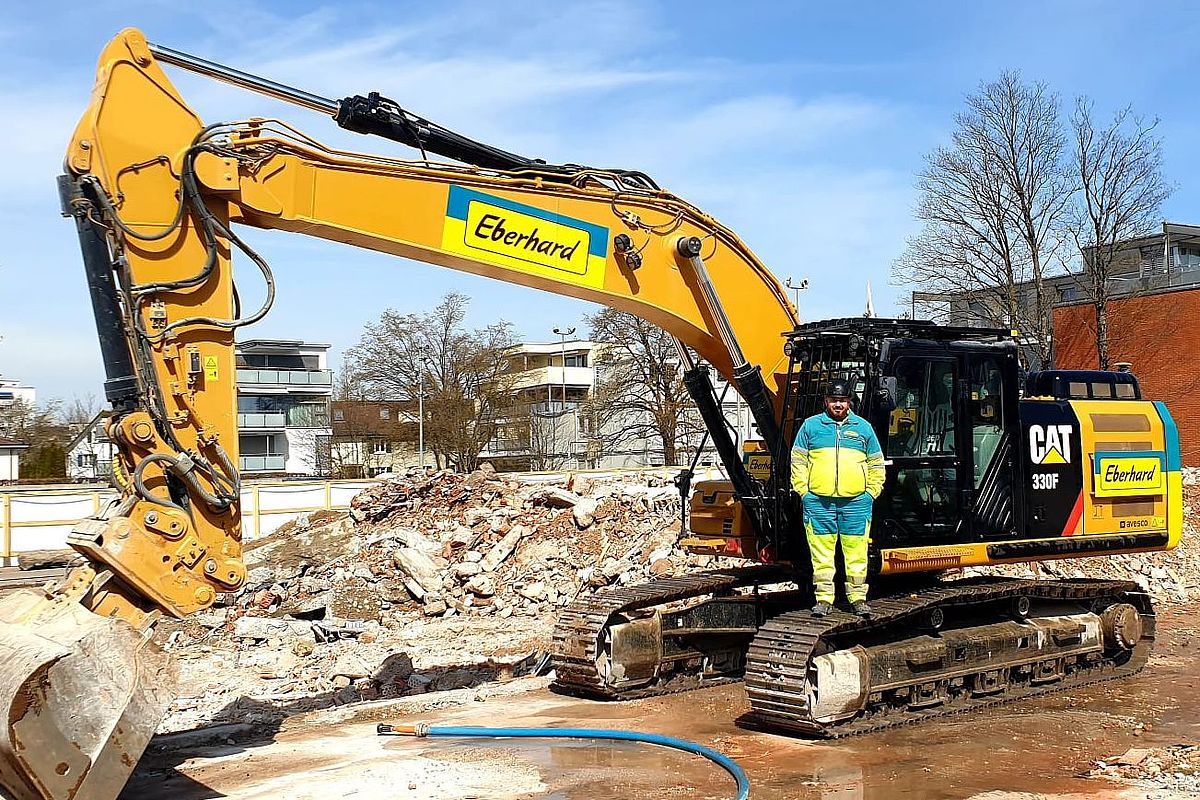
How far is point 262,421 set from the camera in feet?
179

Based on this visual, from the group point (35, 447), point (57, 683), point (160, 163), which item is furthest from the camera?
point (35, 447)

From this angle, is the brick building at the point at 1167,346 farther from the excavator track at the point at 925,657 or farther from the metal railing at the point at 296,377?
the metal railing at the point at 296,377

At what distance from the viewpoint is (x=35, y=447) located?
4988 cm

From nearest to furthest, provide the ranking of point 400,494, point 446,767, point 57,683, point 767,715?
point 57,683
point 446,767
point 767,715
point 400,494

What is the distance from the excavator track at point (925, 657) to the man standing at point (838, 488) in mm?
340

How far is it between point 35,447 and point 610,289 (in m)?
47.5

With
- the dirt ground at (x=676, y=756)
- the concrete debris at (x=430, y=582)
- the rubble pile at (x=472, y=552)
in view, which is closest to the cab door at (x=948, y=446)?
the dirt ground at (x=676, y=756)

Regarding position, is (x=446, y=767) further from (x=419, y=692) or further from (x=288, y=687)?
(x=288, y=687)

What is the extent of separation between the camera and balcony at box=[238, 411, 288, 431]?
2134 inches

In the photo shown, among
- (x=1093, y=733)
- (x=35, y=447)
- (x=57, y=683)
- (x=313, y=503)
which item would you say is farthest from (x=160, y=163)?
(x=35, y=447)

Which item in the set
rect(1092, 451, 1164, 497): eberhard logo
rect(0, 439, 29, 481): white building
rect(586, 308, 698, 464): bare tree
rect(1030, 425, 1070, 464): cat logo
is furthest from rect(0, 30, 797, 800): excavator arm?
rect(0, 439, 29, 481): white building

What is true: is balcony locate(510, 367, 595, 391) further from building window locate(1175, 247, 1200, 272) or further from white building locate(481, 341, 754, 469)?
building window locate(1175, 247, 1200, 272)

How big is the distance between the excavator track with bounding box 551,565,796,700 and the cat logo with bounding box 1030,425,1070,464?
2237 mm

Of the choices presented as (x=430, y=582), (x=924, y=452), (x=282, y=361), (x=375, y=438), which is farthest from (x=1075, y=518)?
(x=282, y=361)
